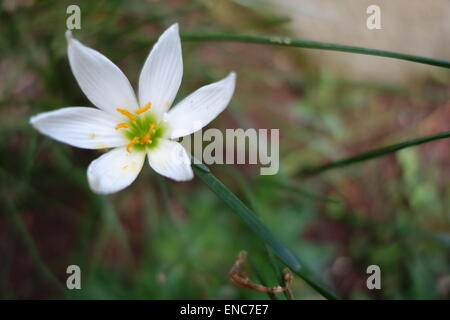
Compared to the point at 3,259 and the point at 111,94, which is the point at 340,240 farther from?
the point at 3,259

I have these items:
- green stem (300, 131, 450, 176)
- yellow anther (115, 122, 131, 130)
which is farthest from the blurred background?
yellow anther (115, 122, 131, 130)

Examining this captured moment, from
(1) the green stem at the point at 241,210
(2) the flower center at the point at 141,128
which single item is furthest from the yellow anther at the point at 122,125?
(1) the green stem at the point at 241,210

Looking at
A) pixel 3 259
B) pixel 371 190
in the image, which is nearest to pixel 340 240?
pixel 371 190

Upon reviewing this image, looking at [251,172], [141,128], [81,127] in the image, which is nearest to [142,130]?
[141,128]

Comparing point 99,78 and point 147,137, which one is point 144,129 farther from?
point 99,78

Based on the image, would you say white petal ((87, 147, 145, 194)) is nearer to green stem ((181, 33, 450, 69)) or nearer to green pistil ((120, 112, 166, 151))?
green pistil ((120, 112, 166, 151))
